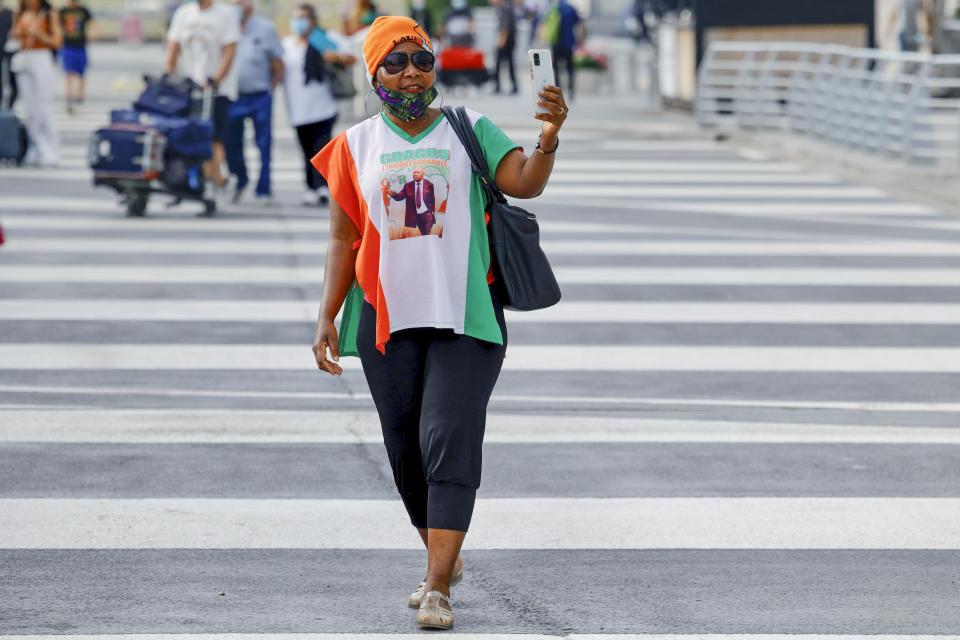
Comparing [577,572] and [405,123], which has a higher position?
[405,123]

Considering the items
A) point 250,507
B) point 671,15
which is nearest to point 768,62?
point 671,15

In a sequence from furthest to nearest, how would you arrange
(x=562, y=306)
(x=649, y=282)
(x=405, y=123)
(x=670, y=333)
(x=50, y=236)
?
(x=50, y=236) < (x=649, y=282) < (x=562, y=306) < (x=670, y=333) < (x=405, y=123)

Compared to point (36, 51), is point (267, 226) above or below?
below

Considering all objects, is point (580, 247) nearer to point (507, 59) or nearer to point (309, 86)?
point (309, 86)

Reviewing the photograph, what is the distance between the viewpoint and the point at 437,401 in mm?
4449

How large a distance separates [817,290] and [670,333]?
5.56 feet

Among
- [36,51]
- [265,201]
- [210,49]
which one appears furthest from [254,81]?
[36,51]

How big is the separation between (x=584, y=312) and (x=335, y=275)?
17.6ft

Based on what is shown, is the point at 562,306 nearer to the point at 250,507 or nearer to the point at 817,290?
the point at 817,290

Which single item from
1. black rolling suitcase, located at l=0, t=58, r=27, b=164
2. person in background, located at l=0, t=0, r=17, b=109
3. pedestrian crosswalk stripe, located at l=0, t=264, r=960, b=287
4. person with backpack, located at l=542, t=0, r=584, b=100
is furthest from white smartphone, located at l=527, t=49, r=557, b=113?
person with backpack, located at l=542, t=0, r=584, b=100

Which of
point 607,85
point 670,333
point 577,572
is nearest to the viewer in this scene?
point 577,572

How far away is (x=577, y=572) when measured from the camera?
5.01 metres

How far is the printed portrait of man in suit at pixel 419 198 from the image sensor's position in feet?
14.7

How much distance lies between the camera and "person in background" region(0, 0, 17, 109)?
17.8 metres
